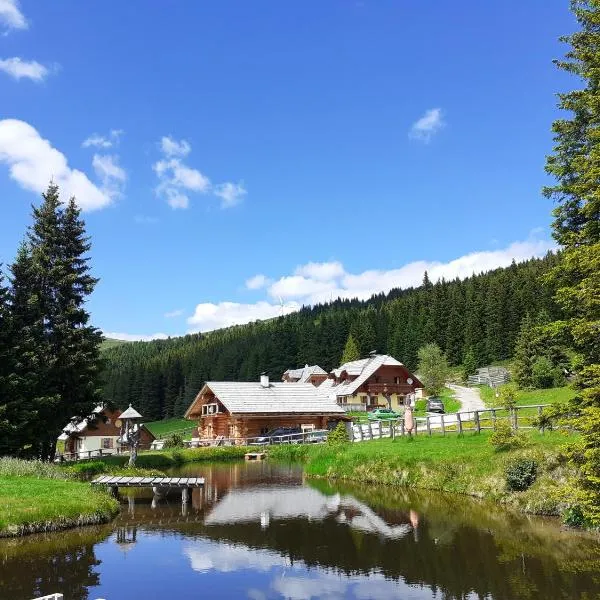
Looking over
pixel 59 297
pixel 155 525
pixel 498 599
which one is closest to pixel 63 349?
pixel 59 297

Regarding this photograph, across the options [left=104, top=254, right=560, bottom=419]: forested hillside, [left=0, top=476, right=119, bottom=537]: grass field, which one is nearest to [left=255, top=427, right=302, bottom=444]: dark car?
[left=0, top=476, right=119, bottom=537]: grass field

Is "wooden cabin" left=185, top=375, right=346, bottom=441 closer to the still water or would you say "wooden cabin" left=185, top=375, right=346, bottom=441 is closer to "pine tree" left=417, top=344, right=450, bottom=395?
"pine tree" left=417, top=344, right=450, bottom=395

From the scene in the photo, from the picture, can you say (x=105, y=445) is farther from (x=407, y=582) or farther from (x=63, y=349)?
(x=407, y=582)

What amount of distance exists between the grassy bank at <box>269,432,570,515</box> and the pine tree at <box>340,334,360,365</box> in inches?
3272

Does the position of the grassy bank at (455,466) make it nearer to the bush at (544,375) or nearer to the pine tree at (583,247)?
the pine tree at (583,247)

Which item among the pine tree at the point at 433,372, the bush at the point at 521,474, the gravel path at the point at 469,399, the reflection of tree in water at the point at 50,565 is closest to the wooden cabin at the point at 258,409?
the gravel path at the point at 469,399

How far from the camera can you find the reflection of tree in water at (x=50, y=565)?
13.3 m

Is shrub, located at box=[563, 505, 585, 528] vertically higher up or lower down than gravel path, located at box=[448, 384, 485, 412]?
lower down

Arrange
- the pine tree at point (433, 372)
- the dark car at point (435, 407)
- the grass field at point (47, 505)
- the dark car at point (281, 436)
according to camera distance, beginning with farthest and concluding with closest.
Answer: the pine tree at point (433, 372)
the dark car at point (435, 407)
the dark car at point (281, 436)
the grass field at point (47, 505)

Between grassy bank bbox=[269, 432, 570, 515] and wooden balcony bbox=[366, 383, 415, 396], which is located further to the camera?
wooden balcony bbox=[366, 383, 415, 396]

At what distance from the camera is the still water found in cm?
1341

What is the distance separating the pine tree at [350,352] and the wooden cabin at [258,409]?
54.6 meters

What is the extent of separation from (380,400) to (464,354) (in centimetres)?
3351

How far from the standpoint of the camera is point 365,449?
34156mm
